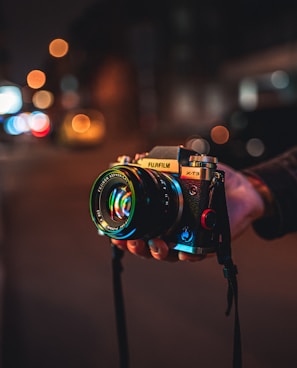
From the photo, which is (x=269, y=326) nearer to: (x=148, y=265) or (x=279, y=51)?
(x=148, y=265)

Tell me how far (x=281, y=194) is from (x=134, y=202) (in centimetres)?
61

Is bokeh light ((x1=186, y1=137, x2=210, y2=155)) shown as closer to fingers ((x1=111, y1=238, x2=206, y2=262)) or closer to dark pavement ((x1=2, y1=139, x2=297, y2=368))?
dark pavement ((x1=2, y1=139, x2=297, y2=368))

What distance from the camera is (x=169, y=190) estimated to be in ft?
4.74

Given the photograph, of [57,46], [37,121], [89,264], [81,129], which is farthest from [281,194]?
[81,129]

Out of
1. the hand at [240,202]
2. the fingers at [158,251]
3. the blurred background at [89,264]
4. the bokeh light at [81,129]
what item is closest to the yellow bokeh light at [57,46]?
the blurred background at [89,264]

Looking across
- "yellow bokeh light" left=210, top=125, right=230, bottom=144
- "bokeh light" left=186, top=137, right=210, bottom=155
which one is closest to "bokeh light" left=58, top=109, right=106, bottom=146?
"bokeh light" left=186, top=137, right=210, bottom=155

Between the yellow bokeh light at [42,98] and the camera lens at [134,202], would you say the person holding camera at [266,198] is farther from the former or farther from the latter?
the yellow bokeh light at [42,98]

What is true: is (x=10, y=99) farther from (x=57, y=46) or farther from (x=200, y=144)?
(x=200, y=144)

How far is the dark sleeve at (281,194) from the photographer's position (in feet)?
5.53

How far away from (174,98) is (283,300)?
25.7m

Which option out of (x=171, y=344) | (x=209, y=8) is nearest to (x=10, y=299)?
(x=171, y=344)

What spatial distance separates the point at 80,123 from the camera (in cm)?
1302

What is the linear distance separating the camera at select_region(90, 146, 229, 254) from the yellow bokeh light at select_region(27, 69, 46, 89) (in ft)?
4.76

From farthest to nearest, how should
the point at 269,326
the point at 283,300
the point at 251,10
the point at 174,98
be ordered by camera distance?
the point at 174,98
the point at 251,10
the point at 283,300
the point at 269,326
